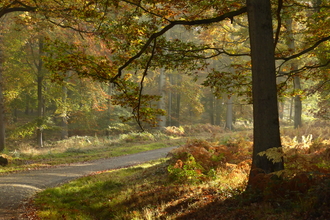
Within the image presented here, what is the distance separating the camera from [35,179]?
10.7m

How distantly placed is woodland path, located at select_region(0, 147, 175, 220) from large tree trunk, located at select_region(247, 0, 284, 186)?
18.3ft

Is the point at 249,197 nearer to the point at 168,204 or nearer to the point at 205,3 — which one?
the point at 168,204

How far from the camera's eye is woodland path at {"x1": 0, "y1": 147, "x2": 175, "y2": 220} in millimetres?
7427

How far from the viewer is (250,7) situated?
18.9 ft

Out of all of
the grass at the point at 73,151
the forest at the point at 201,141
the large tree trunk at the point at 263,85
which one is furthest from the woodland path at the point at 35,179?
the large tree trunk at the point at 263,85

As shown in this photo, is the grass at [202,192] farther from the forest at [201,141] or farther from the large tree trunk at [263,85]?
the large tree trunk at [263,85]

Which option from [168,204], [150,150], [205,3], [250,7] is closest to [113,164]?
[150,150]

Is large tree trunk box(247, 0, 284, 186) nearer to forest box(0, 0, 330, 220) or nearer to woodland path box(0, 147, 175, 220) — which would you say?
forest box(0, 0, 330, 220)

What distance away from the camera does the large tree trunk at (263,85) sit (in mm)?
5625

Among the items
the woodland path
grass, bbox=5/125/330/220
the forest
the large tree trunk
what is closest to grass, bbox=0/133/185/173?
the forest

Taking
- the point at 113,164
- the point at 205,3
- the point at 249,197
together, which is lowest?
the point at 113,164

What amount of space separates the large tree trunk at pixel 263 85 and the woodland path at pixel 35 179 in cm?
558

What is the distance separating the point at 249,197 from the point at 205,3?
4.67 metres

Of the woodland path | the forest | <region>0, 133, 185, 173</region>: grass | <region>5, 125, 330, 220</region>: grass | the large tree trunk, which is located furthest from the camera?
<region>0, 133, 185, 173</region>: grass
